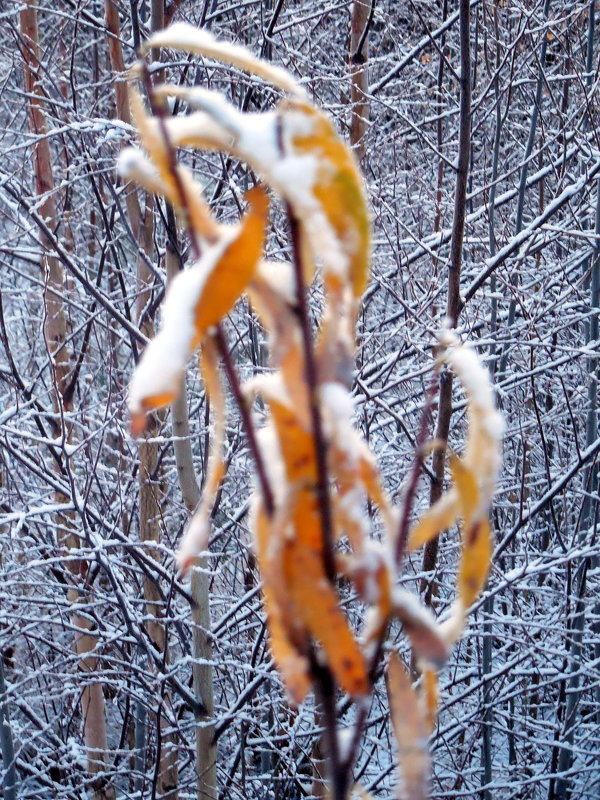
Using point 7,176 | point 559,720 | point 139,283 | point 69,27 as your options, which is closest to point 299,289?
point 7,176

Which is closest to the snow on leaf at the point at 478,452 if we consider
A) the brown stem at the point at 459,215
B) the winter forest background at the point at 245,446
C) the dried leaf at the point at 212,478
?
the dried leaf at the point at 212,478

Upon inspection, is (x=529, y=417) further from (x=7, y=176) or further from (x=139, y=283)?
(x=7, y=176)

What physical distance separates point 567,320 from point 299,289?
358 centimetres

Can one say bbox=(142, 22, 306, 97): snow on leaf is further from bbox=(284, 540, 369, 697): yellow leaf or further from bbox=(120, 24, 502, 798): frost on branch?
bbox=(284, 540, 369, 697): yellow leaf

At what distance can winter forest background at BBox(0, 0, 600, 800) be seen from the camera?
9.52ft

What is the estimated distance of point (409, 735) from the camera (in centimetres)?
40

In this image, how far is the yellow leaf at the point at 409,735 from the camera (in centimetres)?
38

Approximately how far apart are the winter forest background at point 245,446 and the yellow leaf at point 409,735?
6.79 feet

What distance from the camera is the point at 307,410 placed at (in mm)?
350

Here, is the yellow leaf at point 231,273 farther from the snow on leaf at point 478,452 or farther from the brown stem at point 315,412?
the snow on leaf at point 478,452

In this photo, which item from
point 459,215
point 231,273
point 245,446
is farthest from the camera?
point 245,446

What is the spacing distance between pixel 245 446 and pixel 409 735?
268 centimetres

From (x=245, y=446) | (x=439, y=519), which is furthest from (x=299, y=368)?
(x=245, y=446)

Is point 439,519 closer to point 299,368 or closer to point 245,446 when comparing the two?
point 299,368
